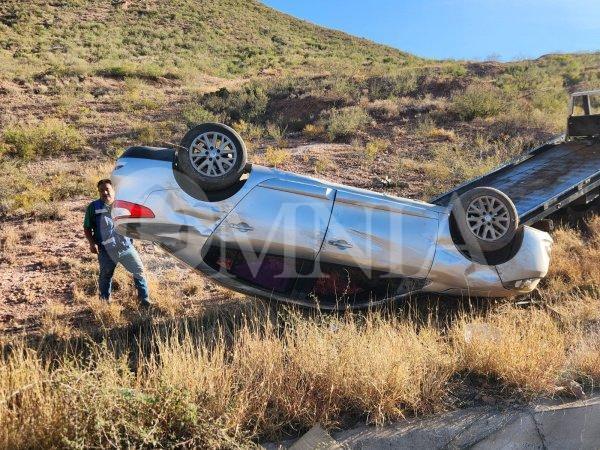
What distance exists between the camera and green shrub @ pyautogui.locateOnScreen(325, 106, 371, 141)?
50.1ft

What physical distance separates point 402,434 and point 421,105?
1655 centimetres

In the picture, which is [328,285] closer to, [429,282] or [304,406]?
[429,282]

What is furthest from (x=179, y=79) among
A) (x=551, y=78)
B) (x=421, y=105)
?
(x=551, y=78)

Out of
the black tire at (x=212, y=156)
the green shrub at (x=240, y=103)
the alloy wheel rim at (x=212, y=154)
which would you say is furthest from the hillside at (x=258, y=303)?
the alloy wheel rim at (x=212, y=154)

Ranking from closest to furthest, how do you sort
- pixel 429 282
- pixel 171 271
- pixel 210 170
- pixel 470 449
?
pixel 470 449
pixel 210 170
pixel 429 282
pixel 171 271

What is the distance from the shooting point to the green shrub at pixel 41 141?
1359 centimetres

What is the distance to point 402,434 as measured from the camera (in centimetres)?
327

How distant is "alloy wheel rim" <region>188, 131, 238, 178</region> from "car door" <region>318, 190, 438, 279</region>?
109cm

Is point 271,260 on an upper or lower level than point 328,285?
upper

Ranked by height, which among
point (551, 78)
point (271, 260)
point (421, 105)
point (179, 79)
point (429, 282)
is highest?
Result: point (179, 79)

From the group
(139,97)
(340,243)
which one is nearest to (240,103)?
(139,97)

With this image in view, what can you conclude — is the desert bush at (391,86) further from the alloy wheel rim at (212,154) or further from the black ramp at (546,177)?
the alloy wheel rim at (212,154)

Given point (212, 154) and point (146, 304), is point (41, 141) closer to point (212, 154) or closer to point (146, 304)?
point (146, 304)

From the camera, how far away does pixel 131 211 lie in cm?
453
